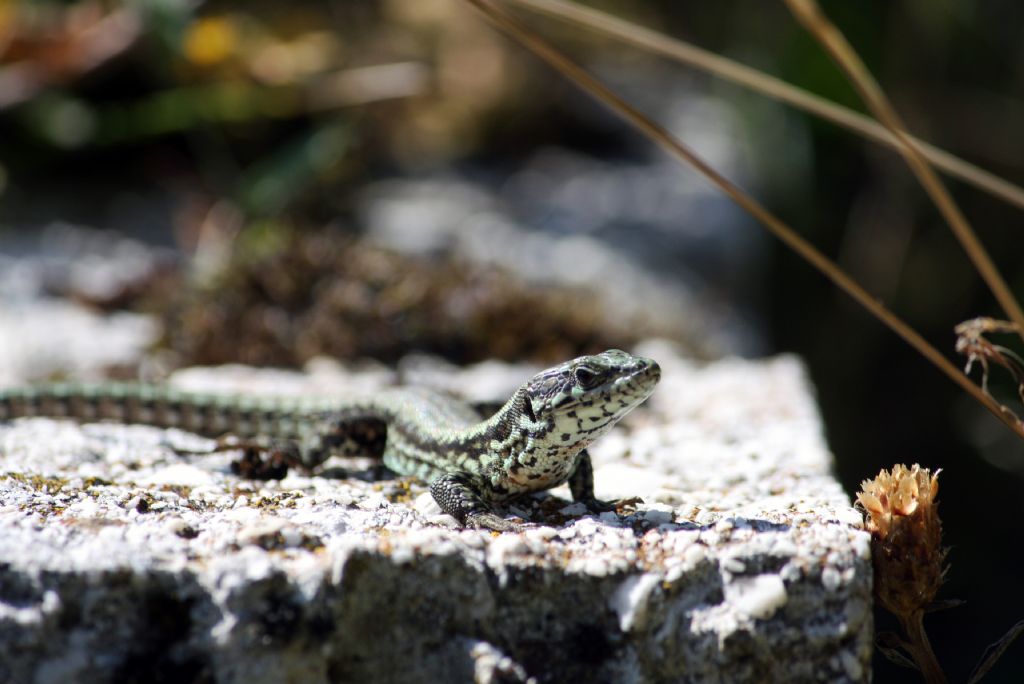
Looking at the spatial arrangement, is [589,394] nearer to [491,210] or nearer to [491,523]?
[491,523]

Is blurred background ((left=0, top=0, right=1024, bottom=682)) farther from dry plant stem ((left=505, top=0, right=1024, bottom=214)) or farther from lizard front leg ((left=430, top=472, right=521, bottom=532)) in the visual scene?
dry plant stem ((left=505, top=0, right=1024, bottom=214))

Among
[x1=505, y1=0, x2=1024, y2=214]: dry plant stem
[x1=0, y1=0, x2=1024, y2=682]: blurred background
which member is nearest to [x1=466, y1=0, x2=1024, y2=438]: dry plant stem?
[x1=505, y1=0, x2=1024, y2=214]: dry plant stem

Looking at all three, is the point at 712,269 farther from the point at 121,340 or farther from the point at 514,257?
the point at 121,340

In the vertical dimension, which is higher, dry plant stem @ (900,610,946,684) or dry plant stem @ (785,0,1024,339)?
dry plant stem @ (785,0,1024,339)

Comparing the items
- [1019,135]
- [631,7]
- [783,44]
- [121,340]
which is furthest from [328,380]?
[631,7]

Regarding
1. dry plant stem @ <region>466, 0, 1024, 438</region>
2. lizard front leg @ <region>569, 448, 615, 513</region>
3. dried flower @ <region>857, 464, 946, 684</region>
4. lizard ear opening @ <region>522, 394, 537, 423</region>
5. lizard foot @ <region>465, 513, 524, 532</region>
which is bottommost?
lizard front leg @ <region>569, 448, 615, 513</region>

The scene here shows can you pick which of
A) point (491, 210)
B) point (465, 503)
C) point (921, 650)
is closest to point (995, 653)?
point (921, 650)

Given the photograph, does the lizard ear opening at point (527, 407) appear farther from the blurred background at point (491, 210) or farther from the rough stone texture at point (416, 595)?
the blurred background at point (491, 210)
